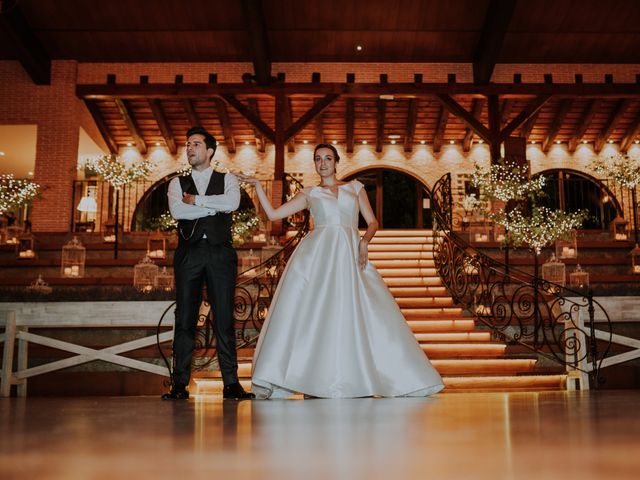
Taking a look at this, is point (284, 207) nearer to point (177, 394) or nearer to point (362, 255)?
point (362, 255)

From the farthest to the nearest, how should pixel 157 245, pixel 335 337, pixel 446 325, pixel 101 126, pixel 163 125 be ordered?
pixel 163 125
pixel 101 126
pixel 157 245
pixel 446 325
pixel 335 337

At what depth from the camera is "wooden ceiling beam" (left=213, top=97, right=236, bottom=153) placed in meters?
15.3

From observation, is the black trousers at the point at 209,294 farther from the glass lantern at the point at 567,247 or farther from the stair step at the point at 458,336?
the glass lantern at the point at 567,247

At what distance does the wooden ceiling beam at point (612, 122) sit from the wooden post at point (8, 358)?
14572mm

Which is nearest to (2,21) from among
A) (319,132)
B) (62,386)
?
(319,132)

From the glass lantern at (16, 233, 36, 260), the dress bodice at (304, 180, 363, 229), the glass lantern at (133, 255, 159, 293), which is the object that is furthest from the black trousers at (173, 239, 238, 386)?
the glass lantern at (16, 233, 36, 260)

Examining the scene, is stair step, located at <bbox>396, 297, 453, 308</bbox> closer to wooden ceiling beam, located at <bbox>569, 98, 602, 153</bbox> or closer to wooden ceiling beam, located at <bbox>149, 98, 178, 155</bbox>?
wooden ceiling beam, located at <bbox>149, 98, 178, 155</bbox>

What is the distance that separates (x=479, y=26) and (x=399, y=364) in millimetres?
11149

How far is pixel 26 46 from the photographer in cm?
1342

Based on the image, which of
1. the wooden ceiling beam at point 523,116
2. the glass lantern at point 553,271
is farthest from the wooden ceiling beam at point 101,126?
the glass lantern at point 553,271

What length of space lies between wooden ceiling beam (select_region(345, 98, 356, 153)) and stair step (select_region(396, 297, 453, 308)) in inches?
312

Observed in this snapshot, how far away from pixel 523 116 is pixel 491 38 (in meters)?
1.91

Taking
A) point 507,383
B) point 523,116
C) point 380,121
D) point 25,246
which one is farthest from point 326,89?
point 507,383

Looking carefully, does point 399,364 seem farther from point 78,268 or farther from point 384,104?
point 384,104
